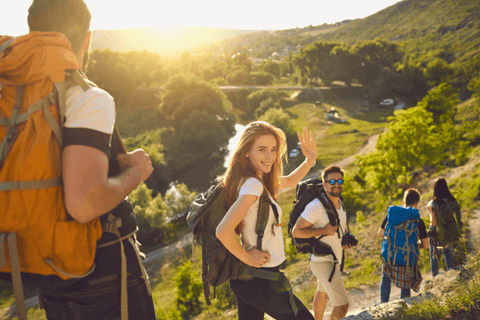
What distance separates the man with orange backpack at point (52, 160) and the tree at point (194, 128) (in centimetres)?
3774

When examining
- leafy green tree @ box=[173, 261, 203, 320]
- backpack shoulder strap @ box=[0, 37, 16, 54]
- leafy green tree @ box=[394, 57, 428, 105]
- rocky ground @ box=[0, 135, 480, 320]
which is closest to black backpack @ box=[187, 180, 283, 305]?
rocky ground @ box=[0, 135, 480, 320]

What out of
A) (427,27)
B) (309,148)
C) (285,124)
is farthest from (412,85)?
(427,27)

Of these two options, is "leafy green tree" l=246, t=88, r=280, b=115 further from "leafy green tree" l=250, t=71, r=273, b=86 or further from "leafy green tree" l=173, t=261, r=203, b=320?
"leafy green tree" l=173, t=261, r=203, b=320

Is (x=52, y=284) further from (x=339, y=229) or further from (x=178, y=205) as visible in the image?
(x=178, y=205)

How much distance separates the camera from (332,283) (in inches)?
170

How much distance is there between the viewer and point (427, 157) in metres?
15.7

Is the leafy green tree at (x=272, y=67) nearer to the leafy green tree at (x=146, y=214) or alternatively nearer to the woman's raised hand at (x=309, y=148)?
the leafy green tree at (x=146, y=214)

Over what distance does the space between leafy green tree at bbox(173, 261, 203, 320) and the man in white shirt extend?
887 cm

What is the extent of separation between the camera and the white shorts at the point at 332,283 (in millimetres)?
4266

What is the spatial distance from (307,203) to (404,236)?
207 centimetres

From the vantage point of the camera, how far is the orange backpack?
59.7 inches

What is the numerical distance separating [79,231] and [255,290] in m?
1.87

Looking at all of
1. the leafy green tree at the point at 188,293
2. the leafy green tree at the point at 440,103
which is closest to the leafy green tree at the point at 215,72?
the leafy green tree at the point at 440,103

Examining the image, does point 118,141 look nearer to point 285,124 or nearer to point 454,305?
point 454,305
